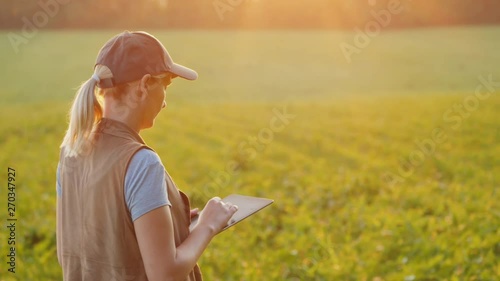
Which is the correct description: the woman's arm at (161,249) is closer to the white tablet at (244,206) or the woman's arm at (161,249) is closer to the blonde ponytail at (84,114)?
the white tablet at (244,206)

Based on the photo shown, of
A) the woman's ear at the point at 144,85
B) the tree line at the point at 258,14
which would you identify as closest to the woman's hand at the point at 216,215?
the woman's ear at the point at 144,85

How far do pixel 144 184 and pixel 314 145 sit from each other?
9178mm

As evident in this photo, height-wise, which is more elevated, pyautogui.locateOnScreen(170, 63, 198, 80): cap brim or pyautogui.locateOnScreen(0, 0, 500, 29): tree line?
pyautogui.locateOnScreen(170, 63, 198, 80): cap brim

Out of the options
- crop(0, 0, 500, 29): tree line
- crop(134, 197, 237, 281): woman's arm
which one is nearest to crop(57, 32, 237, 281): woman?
crop(134, 197, 237, 281): woman's arm

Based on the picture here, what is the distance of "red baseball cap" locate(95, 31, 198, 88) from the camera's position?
2.25 m

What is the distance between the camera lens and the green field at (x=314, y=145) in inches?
228

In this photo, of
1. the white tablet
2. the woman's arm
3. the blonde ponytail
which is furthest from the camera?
the white tablet

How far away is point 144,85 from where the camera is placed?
2285mm

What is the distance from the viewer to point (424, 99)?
15.8 metres

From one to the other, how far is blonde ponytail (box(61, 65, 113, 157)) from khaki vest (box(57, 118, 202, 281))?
0.03 metres

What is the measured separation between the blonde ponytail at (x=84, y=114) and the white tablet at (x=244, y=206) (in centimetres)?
47

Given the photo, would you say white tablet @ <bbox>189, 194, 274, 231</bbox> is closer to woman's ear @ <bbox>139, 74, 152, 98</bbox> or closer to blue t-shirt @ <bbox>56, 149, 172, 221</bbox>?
blue t-shirt @ <bbox>56, 149, 172, 221</bbox>

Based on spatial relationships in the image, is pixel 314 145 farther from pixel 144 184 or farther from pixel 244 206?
pixel 144 184

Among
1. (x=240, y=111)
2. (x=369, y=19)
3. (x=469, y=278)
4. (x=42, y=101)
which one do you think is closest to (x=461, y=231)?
(x=469, y=278)
